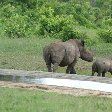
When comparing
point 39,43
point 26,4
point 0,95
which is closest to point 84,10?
point 26,4

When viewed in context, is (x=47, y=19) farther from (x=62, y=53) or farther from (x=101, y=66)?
(x=62, y=53)

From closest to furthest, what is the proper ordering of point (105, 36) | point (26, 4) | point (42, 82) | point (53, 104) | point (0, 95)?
point (53, 104) → point (0, 95) → point (42, 82) → point (105, 36) → point (26, 4)

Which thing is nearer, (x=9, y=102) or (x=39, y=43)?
(x=9, y=102)

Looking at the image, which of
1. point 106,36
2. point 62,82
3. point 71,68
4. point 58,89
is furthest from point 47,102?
point 106,36

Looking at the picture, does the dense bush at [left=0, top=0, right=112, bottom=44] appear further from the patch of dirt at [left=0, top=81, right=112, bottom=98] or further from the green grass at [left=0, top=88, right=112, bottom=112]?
the green grass at [left=0, top=88, right=112, bottom=112]

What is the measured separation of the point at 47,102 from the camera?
8.02m

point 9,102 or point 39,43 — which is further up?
point 9,102

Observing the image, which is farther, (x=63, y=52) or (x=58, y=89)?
(x=63, y=52)

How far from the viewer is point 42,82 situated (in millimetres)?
10648

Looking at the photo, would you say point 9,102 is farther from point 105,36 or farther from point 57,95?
point 105,36

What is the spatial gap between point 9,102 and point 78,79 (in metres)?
3.40

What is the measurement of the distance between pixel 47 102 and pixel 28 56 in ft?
34.2

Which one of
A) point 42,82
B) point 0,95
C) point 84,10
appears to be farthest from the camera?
point 84,10

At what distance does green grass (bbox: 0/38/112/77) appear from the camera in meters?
15.6
